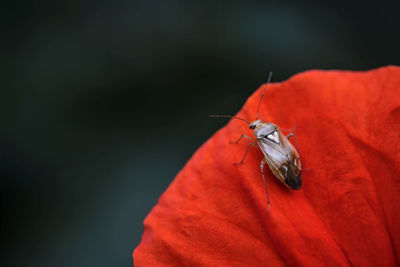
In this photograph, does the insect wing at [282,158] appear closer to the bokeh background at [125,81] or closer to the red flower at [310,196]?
the red flower at [310,196]

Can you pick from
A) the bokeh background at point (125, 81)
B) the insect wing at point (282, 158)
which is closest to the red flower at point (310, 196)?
the insect wing at point (282, 158)

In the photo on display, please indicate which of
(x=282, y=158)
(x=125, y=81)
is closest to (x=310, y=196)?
(x=282, y=158)

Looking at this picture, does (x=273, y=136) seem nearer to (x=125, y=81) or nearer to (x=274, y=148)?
(x=274, y=148)

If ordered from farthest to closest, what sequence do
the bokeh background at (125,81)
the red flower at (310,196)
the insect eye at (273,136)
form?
the bokeh background at (125,81) → the insect eye at (273,136) → the red flower at (310,196)

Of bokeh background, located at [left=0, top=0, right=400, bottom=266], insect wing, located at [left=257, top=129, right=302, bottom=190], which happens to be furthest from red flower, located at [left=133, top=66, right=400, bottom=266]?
bokeh background, located at [left=0, top=0, right=400, bottom=266]

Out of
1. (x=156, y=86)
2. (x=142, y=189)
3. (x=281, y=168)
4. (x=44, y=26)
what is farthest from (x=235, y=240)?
(x=44, y=26)

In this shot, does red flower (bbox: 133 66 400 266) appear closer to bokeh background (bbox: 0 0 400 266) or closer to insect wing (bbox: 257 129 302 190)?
insect wing (bbox: 257 129 302 190)
